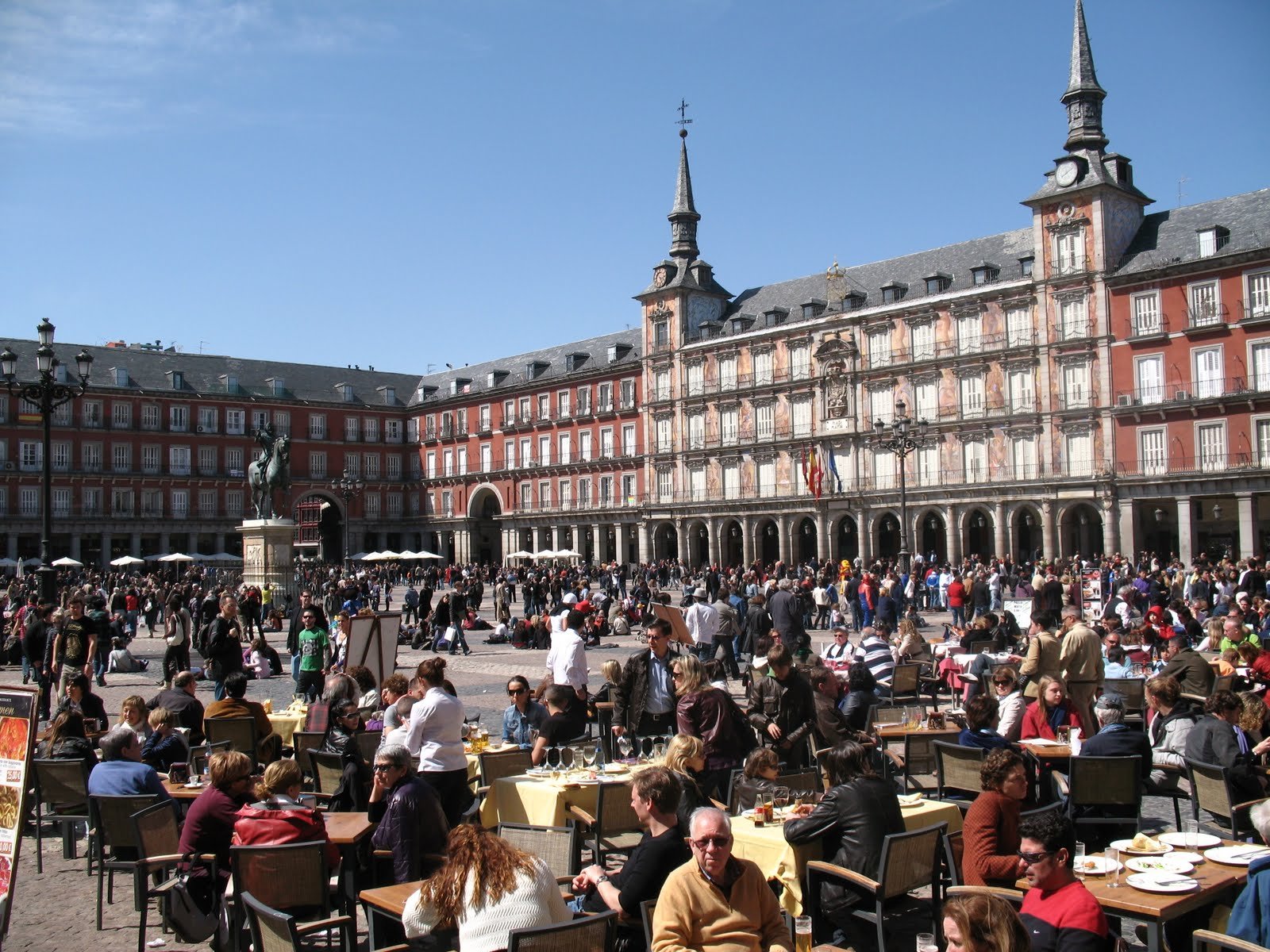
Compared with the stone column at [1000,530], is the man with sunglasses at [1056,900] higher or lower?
lower

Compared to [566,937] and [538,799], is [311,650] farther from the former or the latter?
[566,937]

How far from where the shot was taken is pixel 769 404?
156ft

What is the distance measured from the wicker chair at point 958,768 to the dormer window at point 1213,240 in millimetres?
33238

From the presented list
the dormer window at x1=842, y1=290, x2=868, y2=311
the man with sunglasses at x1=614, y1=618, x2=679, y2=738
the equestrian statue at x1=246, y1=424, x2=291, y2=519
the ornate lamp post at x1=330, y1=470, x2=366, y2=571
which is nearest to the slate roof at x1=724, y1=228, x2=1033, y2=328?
the dormer window at x1=842, y1=290, x2=868, y2=311

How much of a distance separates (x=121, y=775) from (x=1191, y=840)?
6029 mm

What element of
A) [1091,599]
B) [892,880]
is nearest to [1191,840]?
[892,880]

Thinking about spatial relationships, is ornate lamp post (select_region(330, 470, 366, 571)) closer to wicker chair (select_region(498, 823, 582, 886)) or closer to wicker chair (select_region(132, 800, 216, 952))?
wicker chair (select_region(132, 800, 216, 952))

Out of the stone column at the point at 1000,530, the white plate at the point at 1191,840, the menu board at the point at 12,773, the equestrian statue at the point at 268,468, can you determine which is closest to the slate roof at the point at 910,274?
the stone column at the point at 1000,530

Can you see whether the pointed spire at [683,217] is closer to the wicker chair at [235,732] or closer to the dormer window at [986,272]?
the dormer window at [986,272]

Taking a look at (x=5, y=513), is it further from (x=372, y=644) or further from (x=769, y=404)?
(x=372, y=644)

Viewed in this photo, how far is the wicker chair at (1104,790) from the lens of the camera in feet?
22.2

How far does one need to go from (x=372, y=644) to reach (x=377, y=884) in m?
5.06

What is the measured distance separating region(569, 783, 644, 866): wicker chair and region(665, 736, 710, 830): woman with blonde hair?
49cm

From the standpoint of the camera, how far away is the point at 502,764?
302 inches
